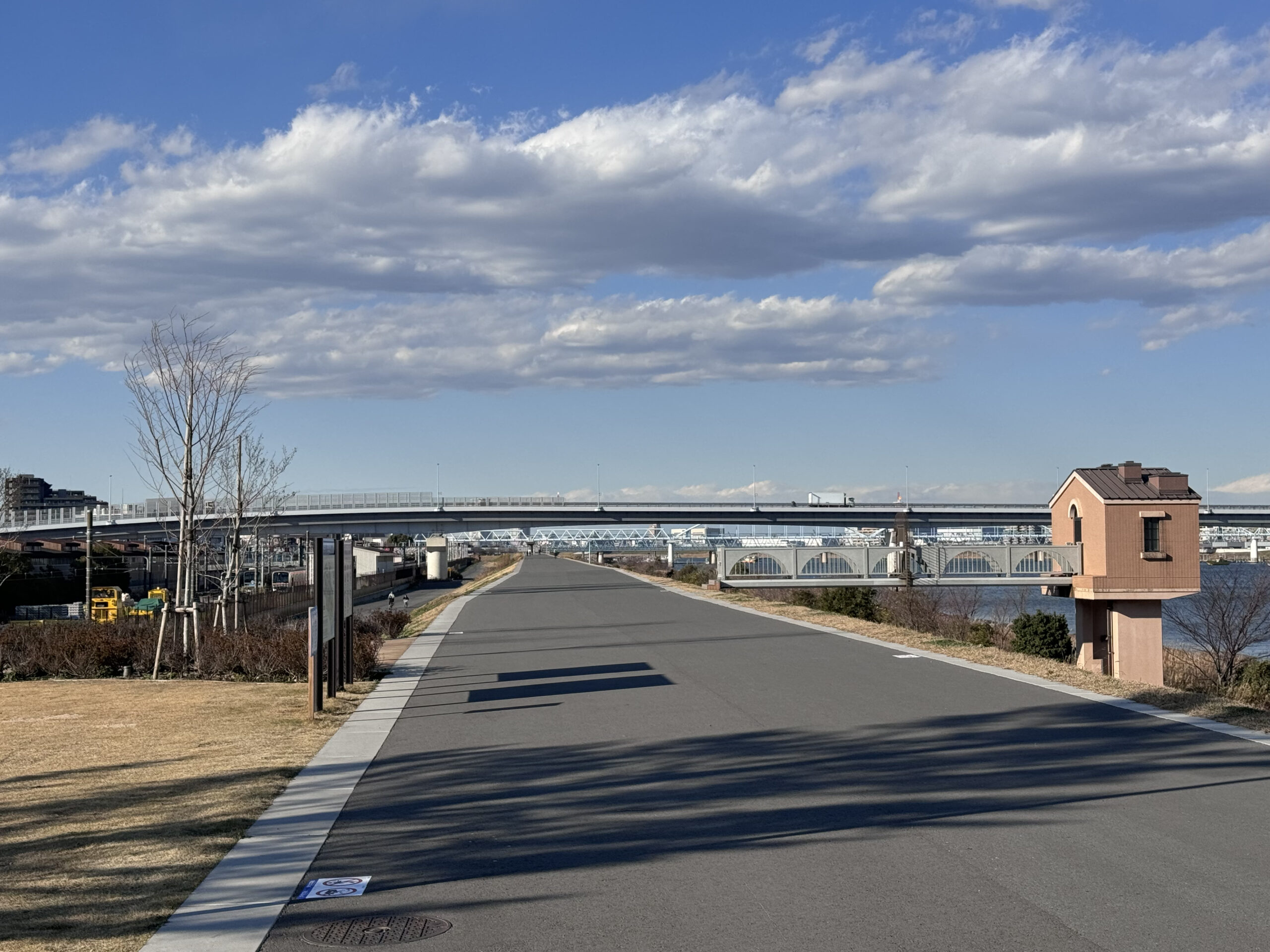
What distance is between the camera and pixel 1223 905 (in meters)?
5.76

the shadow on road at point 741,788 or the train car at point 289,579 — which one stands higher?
the shadow on road at point 741,788

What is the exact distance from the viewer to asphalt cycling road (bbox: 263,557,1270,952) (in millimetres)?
5586

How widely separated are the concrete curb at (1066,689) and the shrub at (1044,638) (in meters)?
13.3

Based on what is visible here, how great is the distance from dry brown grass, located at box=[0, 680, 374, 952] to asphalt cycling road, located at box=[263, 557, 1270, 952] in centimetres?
75

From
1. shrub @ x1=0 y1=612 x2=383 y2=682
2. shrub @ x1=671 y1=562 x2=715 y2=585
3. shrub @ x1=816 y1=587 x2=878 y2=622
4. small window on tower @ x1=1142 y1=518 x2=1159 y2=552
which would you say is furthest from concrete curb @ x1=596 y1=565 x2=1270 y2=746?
shrub @ x1=671 y1=562 x2=715 y2=585

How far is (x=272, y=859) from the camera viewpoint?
6.92m

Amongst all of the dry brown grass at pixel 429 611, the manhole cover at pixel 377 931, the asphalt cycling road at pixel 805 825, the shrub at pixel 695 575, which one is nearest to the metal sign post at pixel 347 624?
→ the asphalt cycling road at pixel 805 825

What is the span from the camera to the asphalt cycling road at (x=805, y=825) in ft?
18.3

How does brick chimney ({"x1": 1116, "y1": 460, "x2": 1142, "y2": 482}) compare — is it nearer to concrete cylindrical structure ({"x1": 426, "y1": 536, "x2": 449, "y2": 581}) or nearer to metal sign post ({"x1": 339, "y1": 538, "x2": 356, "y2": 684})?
metal sign post ({"x1": 339, "y1": 538, "x2": 356, "y2": 684})

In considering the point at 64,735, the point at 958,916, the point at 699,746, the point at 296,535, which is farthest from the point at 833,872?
the point at 296,535

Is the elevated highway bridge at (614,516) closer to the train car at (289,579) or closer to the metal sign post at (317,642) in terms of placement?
the train car at (289,579)

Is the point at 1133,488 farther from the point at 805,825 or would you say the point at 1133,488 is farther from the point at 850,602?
the point at 805,825

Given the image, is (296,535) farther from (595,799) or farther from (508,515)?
(595,799)

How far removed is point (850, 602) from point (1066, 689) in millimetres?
29322
